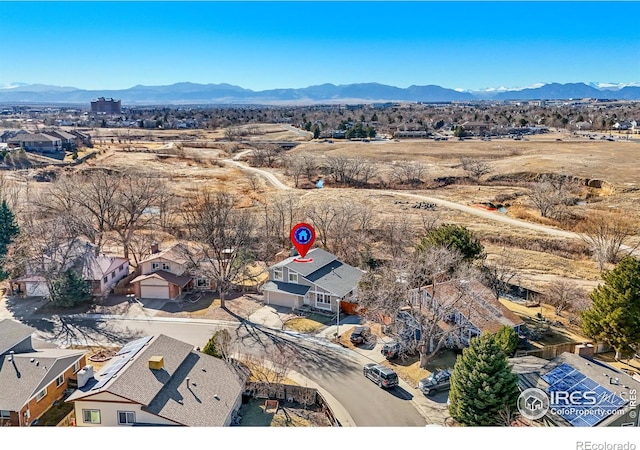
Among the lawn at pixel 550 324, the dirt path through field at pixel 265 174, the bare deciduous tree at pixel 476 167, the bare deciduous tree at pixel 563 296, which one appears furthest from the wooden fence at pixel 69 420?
the bare deciduous tree at pixel 476 167

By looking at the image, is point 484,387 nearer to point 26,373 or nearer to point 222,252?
point 26,373

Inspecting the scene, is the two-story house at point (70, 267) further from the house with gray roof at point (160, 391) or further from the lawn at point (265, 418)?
the lawn at point (265, 418)

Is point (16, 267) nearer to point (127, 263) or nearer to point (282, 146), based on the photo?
point (127, 263)

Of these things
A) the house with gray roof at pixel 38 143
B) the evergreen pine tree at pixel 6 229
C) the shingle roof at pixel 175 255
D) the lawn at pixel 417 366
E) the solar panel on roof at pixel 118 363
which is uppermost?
the house with gray roof at pixel 38 143

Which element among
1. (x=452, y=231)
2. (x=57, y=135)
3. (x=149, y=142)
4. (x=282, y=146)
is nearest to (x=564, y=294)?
(x=452, y=231)

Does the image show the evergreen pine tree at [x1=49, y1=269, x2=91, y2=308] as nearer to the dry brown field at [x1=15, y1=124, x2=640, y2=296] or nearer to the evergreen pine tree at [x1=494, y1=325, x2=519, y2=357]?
the evergreen pine tree at [x1=494, y1=325, x2=519, y2=357]

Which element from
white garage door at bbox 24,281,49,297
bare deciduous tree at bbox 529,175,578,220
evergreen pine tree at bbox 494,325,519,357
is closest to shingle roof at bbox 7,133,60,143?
white garage door at bbox 24,281,49,297
